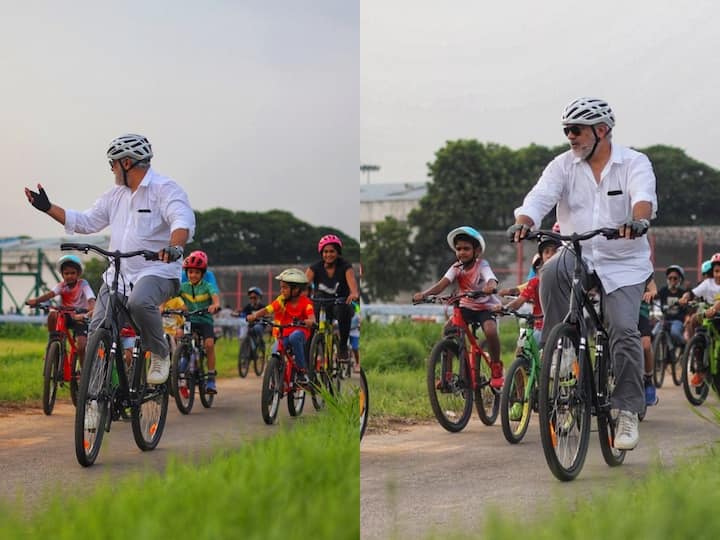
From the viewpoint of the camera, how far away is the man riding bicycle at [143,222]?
13.7ft

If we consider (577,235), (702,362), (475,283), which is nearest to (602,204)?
(577,235)

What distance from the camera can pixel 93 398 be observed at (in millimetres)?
3818

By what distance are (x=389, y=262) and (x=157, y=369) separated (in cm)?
144

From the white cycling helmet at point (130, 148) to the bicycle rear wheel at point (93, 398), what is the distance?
660mm

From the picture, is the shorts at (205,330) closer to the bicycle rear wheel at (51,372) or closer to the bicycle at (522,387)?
the bicycle rear wheel at (51,372)

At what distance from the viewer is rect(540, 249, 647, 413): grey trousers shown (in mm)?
3150

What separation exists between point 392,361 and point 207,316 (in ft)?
3.42

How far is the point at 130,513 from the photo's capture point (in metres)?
2.01

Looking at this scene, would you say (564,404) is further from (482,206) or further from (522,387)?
(482,206)

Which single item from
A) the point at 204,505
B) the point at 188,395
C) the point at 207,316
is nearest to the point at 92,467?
the point at 204,505

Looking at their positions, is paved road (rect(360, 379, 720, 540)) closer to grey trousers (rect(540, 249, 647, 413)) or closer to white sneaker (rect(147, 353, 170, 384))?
grey trousers (rect(540, 249, 647, 413))

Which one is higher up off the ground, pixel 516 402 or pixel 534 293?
pixel 534 293

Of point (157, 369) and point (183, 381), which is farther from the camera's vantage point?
point (183, 381)

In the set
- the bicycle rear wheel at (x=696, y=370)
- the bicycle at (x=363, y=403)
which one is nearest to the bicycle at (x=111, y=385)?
the bicycle at (x=363, y=403)
